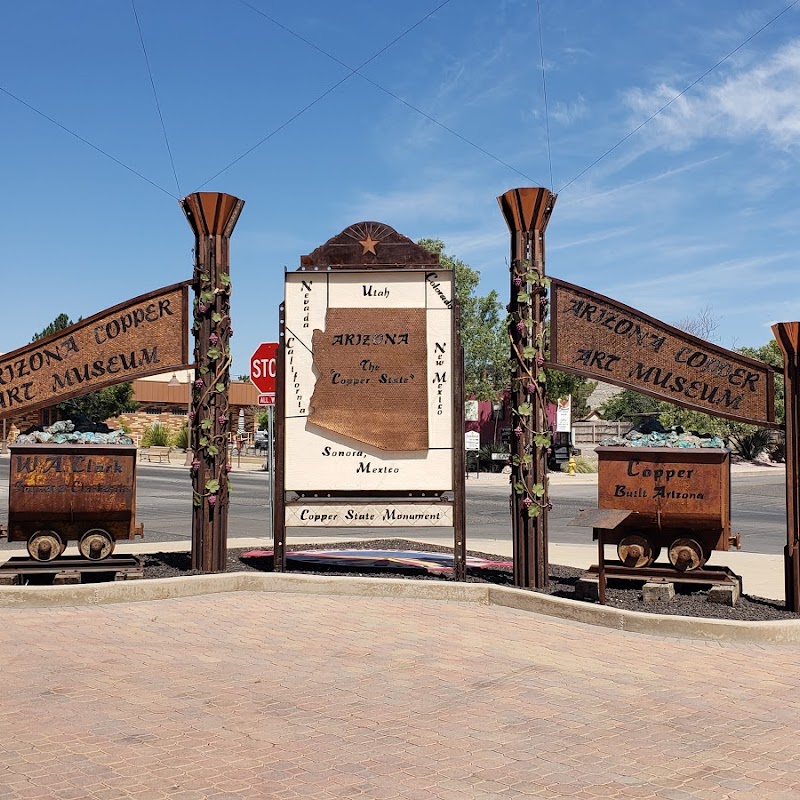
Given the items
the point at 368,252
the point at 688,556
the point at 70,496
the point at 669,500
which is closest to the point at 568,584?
the point at 688,556

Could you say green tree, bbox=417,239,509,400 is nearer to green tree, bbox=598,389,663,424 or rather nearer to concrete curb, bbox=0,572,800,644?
green tree, bbox=598,389,663,424

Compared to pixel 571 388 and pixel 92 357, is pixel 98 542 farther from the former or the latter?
pixel 571 388

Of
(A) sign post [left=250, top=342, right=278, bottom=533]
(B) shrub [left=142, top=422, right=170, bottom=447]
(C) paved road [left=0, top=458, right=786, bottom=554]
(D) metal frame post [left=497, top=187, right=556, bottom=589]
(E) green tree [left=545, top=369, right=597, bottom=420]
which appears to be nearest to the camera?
(D) metal frame post [left=497, top=187, right=556, bottom=589]

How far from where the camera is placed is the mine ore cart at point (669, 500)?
9.55 metres

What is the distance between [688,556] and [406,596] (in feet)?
9.82

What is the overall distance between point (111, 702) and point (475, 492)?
77.4 ft

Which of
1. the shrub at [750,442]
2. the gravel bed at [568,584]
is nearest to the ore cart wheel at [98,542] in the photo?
the gravel bed at [568,584]

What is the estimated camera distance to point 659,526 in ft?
32.0

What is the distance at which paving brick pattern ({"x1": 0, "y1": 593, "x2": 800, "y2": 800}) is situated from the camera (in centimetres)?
465

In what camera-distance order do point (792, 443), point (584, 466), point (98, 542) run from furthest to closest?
1. point (584, 466)
2. point (98, 542)
3. point (792, 443)

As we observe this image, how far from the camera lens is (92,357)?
34.2 ft

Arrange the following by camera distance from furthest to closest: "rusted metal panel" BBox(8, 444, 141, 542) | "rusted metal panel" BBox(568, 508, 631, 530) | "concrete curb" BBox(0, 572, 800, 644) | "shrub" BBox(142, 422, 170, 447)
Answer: "shrub" BBox(142, 422, 170, 447) → "rusted metal panel" BBox(8, 444, 141, 542) → "rusted metal panel" BBox(568, 508, 631, 530) → "concrete curb" BBox(0, 572, 800, 644)

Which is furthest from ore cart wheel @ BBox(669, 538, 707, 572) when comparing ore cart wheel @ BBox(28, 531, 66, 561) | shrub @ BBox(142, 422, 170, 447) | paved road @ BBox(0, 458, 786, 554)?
shrub @ BBox(142, 422, 170, 447)

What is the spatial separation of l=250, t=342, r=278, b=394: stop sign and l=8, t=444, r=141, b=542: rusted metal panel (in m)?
4.38
